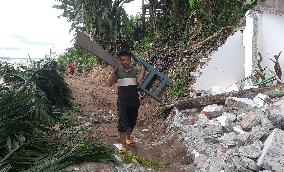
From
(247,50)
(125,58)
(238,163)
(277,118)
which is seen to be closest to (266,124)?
(277,118)

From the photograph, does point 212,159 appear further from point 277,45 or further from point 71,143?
point 277,45

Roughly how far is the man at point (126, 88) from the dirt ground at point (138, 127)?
407 millimetres

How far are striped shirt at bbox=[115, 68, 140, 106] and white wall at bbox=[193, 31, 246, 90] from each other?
395 centimetres

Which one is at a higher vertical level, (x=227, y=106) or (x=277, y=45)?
(x=277, y=45)

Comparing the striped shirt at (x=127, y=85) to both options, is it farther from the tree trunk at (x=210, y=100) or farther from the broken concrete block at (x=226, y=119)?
the tree trunk at (x=210, y=100)

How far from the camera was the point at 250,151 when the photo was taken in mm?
4434

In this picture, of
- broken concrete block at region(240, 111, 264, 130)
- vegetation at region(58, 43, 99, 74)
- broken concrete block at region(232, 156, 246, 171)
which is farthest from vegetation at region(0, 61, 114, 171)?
vegetation at region(58, 43, 99, 74)

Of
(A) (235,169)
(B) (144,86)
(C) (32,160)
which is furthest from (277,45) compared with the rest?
(C) (32,160)

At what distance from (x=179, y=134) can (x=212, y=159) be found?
1557 mm

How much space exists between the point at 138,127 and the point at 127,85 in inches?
85.0

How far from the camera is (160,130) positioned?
699 centimetres

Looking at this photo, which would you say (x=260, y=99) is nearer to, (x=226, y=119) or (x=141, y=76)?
(x=226, y=119)

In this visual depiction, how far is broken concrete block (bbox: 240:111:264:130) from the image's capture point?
5371 millimetres

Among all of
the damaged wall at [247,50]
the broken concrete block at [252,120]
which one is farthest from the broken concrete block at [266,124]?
the damaged wall at [247,50]
